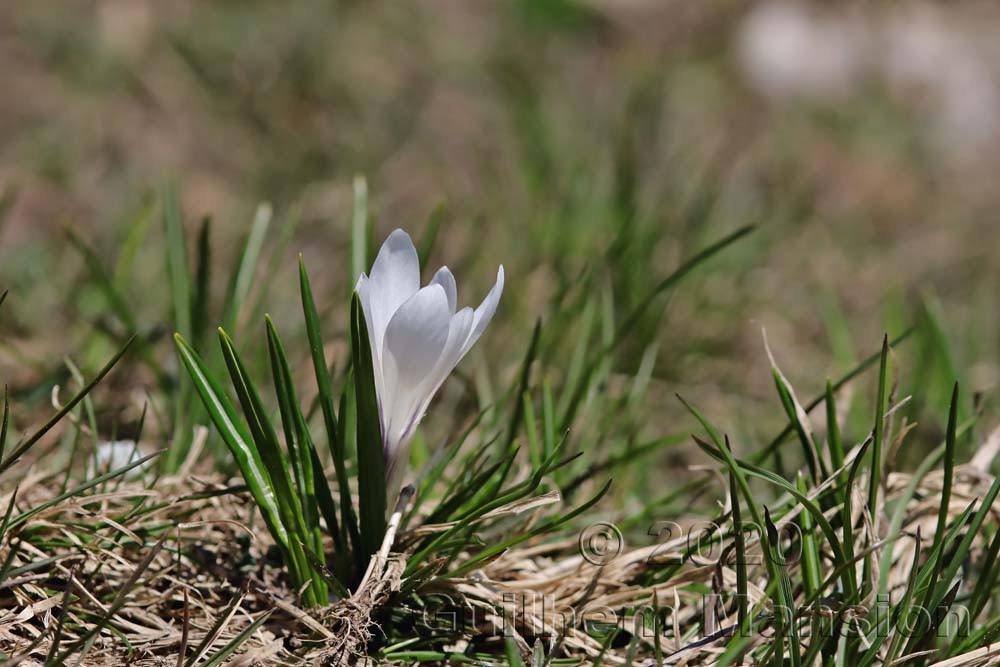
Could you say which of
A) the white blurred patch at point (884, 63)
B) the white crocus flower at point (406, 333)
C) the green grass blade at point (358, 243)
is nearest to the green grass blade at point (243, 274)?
the green grass blade at point (358, 243)

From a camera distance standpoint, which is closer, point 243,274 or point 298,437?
point 298,437

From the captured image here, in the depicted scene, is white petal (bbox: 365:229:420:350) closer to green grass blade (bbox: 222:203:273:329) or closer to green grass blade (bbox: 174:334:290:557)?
green grass blade (bbox: 174:334:290:557)

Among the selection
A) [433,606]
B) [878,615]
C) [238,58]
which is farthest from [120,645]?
[238,58]

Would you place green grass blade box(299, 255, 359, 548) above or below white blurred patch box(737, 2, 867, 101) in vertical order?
below

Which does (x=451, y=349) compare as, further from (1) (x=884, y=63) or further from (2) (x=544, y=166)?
(1) (x=884, y=63)

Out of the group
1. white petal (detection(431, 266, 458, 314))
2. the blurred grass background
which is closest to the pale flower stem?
white petal (detection(431, 266, 458, 314))

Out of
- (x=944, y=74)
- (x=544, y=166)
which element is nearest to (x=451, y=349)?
(x=544, y=166)

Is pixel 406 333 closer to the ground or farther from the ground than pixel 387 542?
farther from the ground

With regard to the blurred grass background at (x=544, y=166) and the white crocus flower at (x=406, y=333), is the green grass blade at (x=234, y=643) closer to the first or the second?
the white crocus flower at (x=406, y=333)
